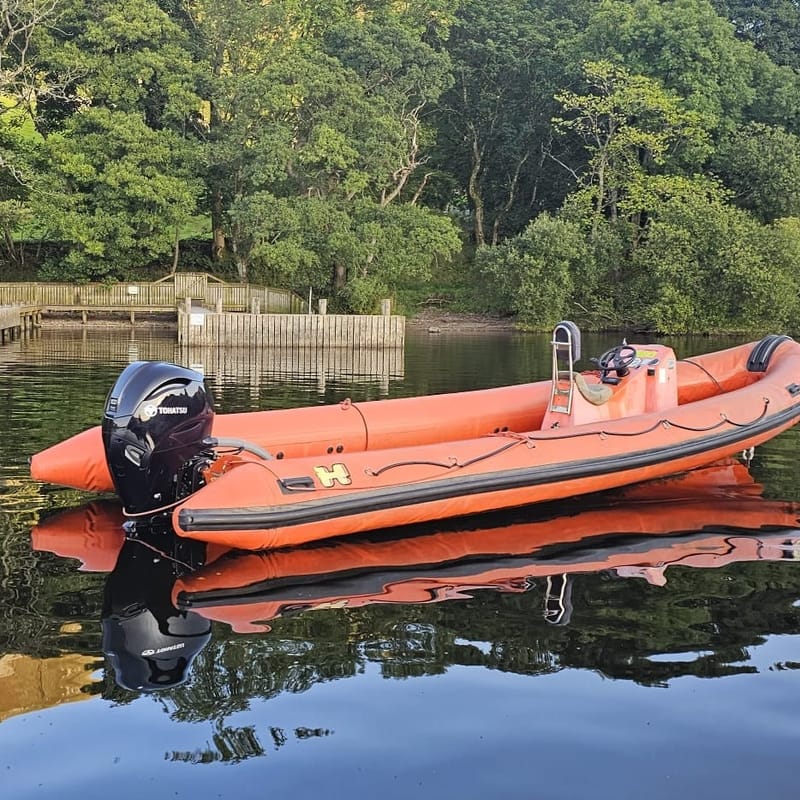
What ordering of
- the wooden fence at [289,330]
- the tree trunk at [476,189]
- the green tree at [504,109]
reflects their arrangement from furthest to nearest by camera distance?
the tree trunk at [476,189] → the green tree at [504,109] → the wooden fence at [289,330]

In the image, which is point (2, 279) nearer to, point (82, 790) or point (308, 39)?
point (308, 39)

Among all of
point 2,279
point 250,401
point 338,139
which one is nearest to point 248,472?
point 250,401

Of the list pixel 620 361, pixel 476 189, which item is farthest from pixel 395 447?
pixel 476 189

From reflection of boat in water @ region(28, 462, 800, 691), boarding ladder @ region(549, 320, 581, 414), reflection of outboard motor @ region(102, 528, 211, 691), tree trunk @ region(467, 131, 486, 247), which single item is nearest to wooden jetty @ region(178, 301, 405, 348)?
boarding ladder @ region(549, 320, 581, 414)

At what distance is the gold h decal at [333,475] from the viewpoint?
291 inches

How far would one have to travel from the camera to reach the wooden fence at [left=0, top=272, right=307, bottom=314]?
30.4 m

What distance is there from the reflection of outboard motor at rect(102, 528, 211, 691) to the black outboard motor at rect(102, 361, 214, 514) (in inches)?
21.5

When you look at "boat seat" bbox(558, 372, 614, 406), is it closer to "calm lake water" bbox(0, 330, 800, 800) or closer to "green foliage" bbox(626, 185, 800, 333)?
"calm lake water" bbox(0, 330, 800, 800)

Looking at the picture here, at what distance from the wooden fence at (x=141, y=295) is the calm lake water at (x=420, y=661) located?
2202 cm

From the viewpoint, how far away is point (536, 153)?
4462 cm

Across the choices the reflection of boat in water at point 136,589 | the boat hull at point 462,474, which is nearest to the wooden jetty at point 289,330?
the boat hull at point 462,474

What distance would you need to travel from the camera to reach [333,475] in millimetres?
7461

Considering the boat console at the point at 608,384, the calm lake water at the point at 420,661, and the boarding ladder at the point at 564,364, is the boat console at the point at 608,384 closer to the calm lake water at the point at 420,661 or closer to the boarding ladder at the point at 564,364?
the boarding ladder at the point at 564,364

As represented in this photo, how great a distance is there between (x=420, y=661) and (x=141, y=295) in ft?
89.3
